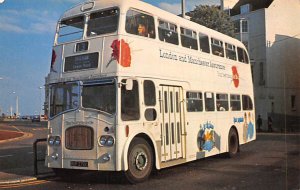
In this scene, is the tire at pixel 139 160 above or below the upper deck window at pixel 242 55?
below

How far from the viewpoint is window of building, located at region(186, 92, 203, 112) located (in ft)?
42.6

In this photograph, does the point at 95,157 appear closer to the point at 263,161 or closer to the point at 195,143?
the point at 195,143

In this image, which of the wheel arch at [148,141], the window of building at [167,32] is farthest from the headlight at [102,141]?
the window of building at [167,32]

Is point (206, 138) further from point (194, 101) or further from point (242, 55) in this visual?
point (242, 55)

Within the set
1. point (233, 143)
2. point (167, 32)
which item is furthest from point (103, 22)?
point (233, 143)

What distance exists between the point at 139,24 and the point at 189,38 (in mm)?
2955


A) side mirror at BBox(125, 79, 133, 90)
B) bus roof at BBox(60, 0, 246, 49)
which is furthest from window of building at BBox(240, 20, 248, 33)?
side mirror at BBox(125, 79, 133, 90)

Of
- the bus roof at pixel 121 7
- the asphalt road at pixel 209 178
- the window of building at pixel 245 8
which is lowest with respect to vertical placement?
the asphalt road at pixel 209 178

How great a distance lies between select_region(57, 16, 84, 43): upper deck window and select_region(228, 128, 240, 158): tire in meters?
7.58

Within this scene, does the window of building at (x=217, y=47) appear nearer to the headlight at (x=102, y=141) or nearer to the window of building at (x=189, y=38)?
the window of building at (x=189, y=38)

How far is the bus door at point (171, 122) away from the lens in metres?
11.5

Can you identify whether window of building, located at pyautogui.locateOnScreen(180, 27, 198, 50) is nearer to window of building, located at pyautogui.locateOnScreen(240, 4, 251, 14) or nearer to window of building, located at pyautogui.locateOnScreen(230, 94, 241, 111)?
window of building, located at pyautogui.locateOnScreen(230, 94, 241, 111)

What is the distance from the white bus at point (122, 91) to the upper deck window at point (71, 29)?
3 centimetres

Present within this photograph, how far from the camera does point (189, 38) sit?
13.6 metres
